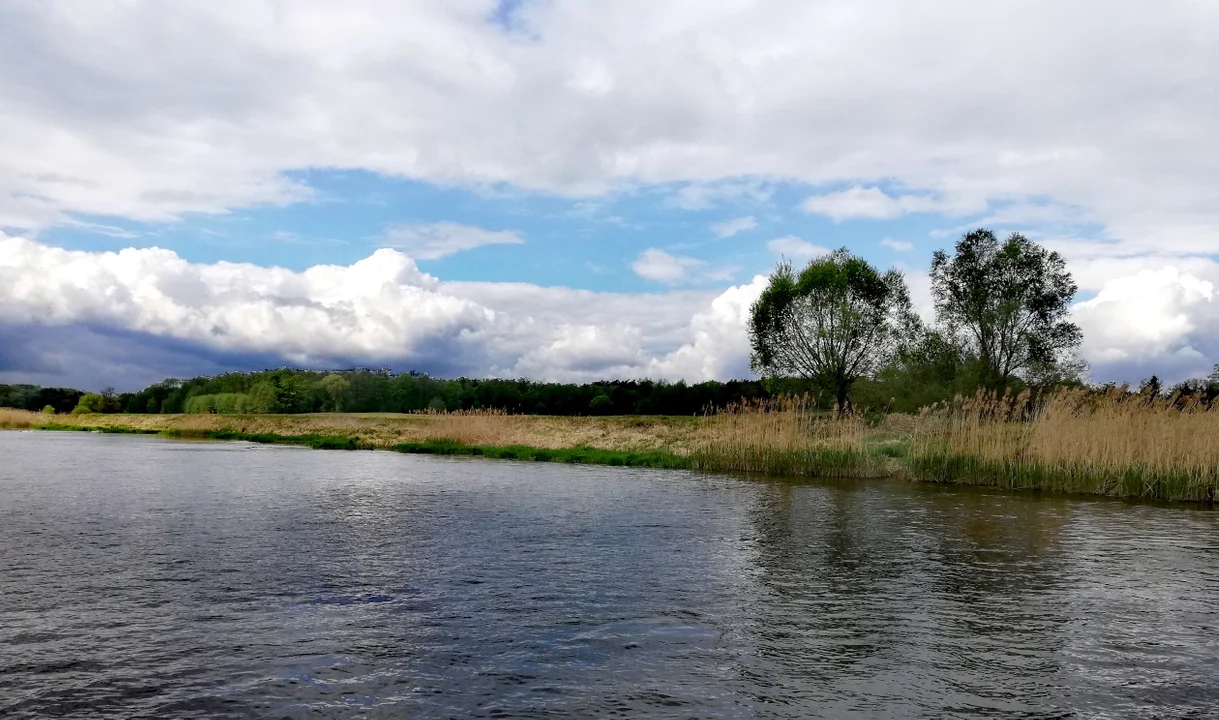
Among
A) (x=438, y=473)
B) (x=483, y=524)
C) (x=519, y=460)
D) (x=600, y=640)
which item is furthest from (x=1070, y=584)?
(x=519, y=460)

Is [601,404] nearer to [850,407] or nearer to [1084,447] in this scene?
[850,407]

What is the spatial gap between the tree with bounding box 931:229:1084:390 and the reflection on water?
1404 inches

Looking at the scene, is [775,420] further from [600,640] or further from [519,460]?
[600,640]

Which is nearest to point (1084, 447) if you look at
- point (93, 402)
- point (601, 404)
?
point (601, 404)

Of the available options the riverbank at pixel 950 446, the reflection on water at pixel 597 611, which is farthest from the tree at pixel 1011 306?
the reflection on water at pixel 597 611

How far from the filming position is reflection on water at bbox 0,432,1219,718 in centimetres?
612

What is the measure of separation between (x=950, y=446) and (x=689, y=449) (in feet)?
37.5

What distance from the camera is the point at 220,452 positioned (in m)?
38.8

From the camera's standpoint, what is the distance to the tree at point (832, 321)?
54.0 meters

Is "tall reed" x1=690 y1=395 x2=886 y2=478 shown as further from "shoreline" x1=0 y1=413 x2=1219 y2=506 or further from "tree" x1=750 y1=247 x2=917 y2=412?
"tree" x1=750 y1=247 x2=917 y2=412

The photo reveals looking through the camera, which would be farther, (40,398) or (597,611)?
(40,398)

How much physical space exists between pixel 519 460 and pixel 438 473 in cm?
809

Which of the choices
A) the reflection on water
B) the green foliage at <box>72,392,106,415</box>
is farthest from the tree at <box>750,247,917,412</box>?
the green foliage at <box>72,392,106,415</box>

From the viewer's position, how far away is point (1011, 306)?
165ft
